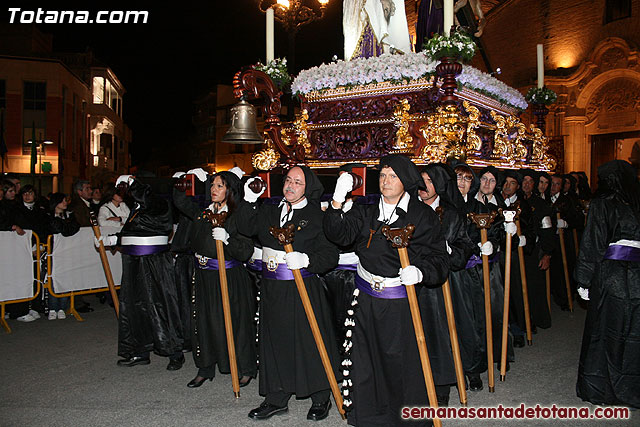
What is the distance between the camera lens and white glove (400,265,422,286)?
3656 mm

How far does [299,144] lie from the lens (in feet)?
21.4

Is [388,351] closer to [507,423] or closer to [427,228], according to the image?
[427,228]

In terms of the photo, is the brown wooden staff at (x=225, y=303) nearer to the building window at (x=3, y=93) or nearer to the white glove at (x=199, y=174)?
the white glove at (x=199, y=174)

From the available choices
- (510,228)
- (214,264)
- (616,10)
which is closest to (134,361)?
(214,264)

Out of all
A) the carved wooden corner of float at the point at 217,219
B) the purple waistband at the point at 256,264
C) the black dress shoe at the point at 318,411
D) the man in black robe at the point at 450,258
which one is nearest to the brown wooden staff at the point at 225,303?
the carved wooden corner of float at the point at 217,219

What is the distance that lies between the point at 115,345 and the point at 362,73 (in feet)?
15.0

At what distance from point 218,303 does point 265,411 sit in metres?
1.22

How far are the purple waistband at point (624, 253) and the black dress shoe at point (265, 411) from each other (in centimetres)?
317

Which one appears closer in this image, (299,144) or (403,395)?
(403,395)

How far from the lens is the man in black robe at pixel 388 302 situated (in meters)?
3.89

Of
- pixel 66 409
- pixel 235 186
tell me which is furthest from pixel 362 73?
pixel 66 409

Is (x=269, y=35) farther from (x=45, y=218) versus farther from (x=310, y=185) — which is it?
(x=45, y=218)

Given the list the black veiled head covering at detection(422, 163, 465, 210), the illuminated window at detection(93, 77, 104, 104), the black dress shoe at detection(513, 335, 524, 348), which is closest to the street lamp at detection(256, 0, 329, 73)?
the black veiled head covering at detection(422, 163, 465, 210)

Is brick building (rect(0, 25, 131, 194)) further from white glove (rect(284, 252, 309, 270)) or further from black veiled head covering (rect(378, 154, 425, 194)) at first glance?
black veiled head covering (rect(378, 154, 425, 194))
